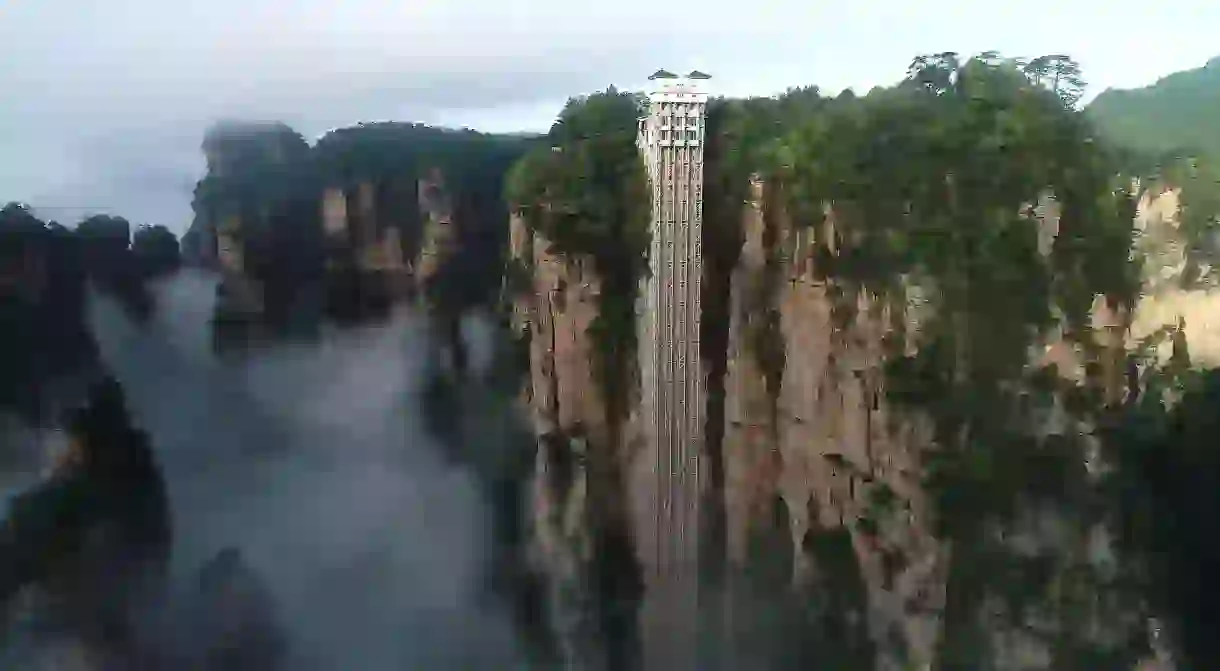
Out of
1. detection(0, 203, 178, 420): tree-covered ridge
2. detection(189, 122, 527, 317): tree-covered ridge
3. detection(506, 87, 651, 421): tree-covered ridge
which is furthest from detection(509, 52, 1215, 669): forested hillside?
detection(0, 203, 178, 420): tree-covered ridge

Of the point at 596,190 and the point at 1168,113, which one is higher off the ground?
the point at 1168,113

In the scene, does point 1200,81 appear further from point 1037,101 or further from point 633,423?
point 633,423

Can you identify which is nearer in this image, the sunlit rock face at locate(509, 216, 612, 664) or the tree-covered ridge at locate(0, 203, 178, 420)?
the tree-covered ridge at locate(0, 203, 178, 420)

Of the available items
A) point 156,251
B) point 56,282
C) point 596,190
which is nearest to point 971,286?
point 596,190

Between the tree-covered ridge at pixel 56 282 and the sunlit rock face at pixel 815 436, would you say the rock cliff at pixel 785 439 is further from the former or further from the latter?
the tree-covered ridge at pixel 56 282

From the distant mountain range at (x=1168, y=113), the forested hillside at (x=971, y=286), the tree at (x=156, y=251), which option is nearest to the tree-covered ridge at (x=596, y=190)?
the forested hillside at (x=971, y=286)

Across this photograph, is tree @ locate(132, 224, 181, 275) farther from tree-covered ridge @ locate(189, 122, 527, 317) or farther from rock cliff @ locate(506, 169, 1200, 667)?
rock cliff @ locate(506, 169, 1200, 667)

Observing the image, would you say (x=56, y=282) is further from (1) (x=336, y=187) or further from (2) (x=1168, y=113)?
(2) (x=1168, y=113)
